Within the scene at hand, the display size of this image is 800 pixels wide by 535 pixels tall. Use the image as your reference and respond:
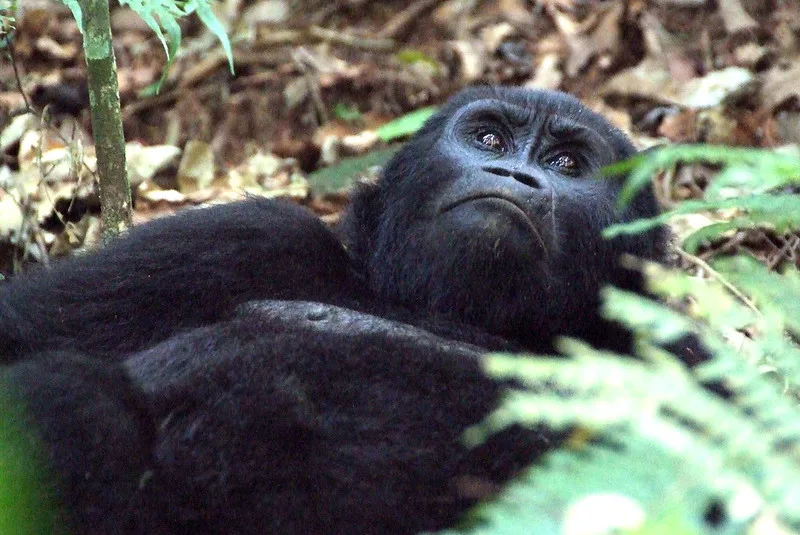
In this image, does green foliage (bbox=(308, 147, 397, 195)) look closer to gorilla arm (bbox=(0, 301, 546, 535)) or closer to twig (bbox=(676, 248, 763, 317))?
twig (bbox=(676, 248, 763, 317))

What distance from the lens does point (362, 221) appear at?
4.91m

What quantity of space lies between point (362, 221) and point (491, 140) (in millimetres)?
667

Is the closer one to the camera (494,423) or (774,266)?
(494,423)

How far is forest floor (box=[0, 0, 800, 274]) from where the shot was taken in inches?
288

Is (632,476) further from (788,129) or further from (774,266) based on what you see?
(788,129)

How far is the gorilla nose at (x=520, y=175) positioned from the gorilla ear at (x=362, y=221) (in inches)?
24.4

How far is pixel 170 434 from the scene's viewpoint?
3.52m

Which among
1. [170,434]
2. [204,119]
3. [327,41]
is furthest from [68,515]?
[327,41]

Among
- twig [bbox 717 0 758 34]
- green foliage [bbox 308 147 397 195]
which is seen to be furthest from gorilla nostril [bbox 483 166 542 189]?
twig [bbox 717 0 758 34]

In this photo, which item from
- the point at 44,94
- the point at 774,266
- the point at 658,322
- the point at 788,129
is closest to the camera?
the point at 658,322

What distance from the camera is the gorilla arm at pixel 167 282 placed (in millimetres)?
4156

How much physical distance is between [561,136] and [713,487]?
345 cm

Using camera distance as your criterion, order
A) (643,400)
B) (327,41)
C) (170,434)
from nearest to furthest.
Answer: (643,400), (170,434), (327,41)

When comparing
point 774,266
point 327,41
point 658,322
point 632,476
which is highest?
point 658,322
